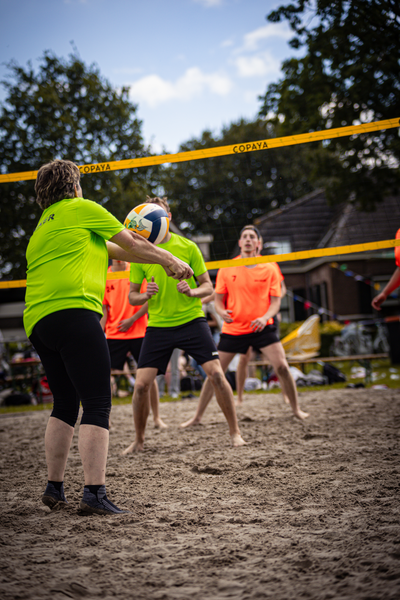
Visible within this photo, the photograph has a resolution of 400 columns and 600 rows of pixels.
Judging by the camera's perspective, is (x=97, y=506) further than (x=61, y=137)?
No

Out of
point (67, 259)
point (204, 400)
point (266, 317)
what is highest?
point (67, 259)

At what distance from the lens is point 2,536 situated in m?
2.60

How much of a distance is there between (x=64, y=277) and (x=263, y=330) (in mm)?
3582

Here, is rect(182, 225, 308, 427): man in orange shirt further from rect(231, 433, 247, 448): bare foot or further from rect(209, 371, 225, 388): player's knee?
rect(209, 371, 225, 388): player's knee

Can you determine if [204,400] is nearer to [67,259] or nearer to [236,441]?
[236,441]

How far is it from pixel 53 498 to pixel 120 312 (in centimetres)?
346

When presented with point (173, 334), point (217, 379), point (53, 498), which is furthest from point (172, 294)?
point (53, 498)

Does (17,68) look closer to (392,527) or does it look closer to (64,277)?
(64,277)

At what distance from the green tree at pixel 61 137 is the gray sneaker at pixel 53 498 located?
1421cm

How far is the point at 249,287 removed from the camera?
6.46m

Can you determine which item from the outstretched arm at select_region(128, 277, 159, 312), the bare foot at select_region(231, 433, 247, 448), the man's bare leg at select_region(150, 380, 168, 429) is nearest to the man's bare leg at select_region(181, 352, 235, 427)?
the man's bare leg at select_region(150, 380, 168, 429)

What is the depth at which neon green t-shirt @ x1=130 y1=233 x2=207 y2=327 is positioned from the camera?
4758 mm

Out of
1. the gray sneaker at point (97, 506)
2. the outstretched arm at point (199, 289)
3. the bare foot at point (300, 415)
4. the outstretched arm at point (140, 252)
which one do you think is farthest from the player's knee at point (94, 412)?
the bare foot at point (300, 415)

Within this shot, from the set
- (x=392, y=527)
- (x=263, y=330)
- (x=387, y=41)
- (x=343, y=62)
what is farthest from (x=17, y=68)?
(x=392, y=527)
